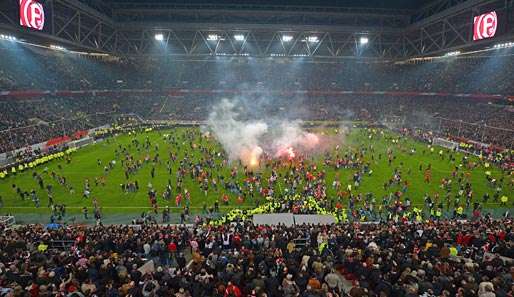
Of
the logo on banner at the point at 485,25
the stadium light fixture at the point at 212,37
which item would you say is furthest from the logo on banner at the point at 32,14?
the logo on banner at the point at 485,25

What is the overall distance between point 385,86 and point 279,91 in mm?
21136

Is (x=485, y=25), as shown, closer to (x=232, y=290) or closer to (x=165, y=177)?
(x=165, y=177)

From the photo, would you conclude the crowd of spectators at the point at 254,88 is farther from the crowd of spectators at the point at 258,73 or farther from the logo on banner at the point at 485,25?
the logo on banner at the point at 485,25

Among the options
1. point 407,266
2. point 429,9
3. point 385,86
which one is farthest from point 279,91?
point 407,266

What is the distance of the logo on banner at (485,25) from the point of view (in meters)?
36.9

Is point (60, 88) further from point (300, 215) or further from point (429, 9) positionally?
point (429, 9)

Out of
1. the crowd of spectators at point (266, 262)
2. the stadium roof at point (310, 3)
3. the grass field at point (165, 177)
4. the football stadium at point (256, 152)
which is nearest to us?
the crowd of spectators at point (266, 262)

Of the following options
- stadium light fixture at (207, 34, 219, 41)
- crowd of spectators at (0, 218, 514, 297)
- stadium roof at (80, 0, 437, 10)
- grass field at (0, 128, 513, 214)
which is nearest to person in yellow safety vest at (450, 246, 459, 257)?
crowd of spectators at (0, 218, 514, 297)

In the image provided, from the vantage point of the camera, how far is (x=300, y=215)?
19.0 metres

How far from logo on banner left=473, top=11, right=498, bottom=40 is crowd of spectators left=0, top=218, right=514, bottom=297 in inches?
1177

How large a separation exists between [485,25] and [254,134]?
28.2 meters

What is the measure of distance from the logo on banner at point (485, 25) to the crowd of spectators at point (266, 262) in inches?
1177

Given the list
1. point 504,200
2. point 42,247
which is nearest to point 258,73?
point 504,200

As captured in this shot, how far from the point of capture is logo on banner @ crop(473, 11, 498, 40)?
36906 millimetres
